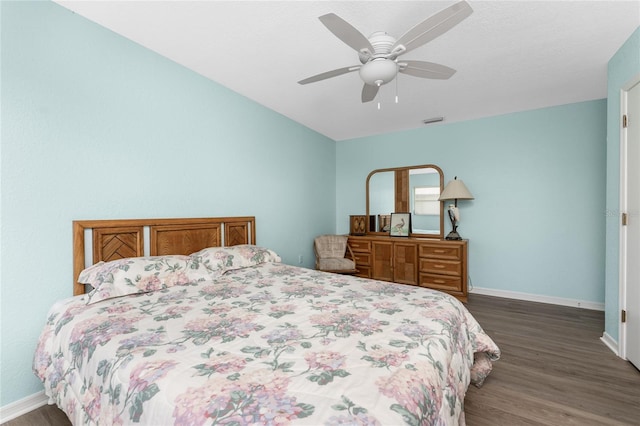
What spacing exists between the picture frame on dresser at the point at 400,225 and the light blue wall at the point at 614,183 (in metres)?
2.28

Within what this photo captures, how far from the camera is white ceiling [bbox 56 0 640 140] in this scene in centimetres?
186

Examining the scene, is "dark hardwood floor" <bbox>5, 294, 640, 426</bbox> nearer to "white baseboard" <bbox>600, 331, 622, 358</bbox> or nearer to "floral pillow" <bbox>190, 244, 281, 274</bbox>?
"white baseboard" <bbox>600, 331, 622, 358</bbox>

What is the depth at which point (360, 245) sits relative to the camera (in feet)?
14.8

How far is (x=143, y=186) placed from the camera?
2.31 m

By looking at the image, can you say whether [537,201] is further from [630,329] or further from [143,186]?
[143,186]

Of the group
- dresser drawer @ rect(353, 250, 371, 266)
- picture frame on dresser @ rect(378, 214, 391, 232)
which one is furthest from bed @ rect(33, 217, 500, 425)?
picture frame on dresser @ rect(378, 214, 391, 232)

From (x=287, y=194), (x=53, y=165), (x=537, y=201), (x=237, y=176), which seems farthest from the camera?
(x=287, y=194)

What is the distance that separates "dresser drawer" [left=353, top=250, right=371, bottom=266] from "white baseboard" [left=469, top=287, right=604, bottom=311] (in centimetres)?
157

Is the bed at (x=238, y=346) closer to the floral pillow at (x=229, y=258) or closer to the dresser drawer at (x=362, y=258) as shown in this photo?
the floral pillow at (x=229, y=258)

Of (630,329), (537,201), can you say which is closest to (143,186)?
(630,329)

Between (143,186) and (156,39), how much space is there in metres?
1.21

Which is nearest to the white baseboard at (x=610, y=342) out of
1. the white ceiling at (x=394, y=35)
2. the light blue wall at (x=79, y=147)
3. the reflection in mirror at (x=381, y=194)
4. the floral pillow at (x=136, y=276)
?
the white ceiling at (x=394, y=35)

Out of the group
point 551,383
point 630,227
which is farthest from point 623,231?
point 551,383

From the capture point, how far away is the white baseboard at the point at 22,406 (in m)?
1.65
